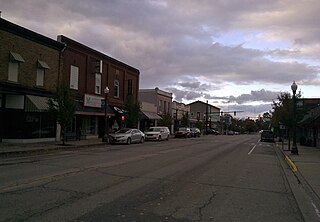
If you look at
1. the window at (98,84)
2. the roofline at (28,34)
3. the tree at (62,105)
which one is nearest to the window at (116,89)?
the window at (98,84)

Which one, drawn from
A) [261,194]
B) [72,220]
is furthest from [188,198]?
[72,220]

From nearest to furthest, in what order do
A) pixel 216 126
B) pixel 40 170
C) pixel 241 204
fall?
pixel 241 204, pixel 40 170, pixel 216 126

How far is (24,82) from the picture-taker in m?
25.0

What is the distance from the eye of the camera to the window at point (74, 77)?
31225 millimetres

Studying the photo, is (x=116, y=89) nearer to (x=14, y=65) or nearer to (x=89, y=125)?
(x=89, y=125)

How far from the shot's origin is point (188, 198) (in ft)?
28.2

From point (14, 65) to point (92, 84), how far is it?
1112 centimetres

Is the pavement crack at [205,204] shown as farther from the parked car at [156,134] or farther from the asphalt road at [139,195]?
the parked car at [156,134]

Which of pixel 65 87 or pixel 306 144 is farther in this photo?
pixel 306 144

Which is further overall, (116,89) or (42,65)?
(116,89)

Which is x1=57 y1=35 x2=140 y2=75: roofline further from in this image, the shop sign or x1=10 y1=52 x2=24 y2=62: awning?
x1=10 y1=52 x2=24 y2=62: awning

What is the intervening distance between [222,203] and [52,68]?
23173mm

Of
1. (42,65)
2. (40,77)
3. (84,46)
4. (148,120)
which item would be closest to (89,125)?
(84,46)

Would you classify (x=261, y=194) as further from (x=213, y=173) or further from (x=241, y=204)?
(x=213, y=173)
